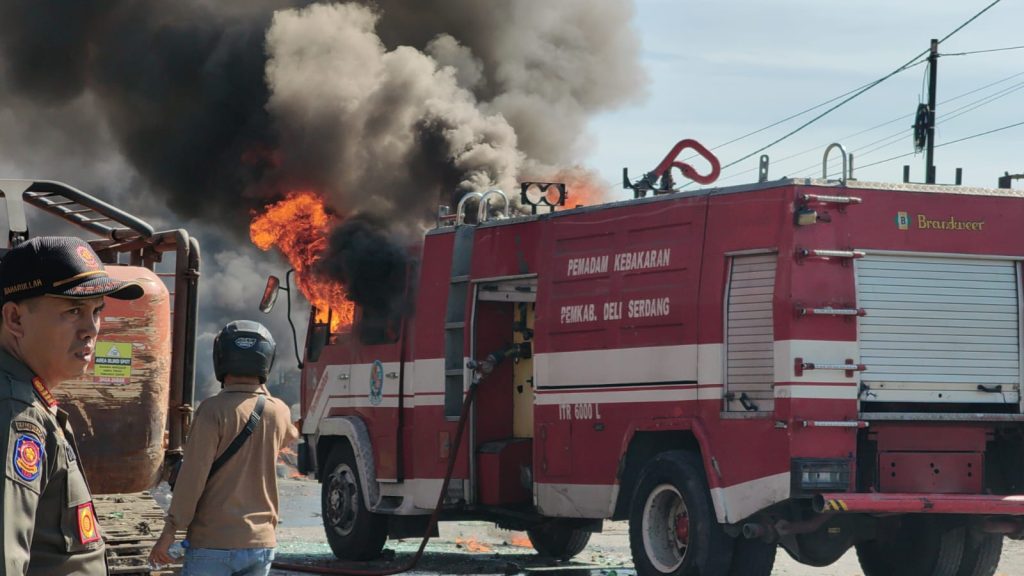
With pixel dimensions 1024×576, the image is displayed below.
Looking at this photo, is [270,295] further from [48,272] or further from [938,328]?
[48,272]

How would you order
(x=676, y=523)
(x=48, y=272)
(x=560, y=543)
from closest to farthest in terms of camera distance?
Answer: 1. (x=48, y=272)
2. (x=676, y=523)
3. (x=560, y=543)

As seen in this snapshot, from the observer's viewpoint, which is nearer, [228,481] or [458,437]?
[228,481]

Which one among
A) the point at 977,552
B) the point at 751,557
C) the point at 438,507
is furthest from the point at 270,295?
the point at 977,552

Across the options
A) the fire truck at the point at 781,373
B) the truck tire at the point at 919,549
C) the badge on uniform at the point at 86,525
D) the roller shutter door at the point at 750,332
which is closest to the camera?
the badge on uniform at the point at 86,525

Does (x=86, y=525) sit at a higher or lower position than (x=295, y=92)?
lower

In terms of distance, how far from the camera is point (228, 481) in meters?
6.57

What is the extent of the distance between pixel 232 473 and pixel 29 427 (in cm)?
303

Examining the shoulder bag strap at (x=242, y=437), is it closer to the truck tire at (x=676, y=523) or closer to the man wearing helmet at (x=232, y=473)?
the man wearing helmet at (x=232, y=473)

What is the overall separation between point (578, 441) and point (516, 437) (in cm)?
168

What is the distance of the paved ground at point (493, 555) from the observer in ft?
46.6

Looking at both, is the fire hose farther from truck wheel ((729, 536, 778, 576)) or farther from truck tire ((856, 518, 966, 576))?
truck tire ((856, 518, 966, 576))

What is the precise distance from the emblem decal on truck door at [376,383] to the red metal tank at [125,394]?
6273mm

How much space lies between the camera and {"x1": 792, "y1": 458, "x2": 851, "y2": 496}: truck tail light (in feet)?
34.4

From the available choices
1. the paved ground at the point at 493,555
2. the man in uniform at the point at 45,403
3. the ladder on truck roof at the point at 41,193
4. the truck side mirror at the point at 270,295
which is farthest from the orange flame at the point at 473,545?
the man in uniform at the point at 45,403
